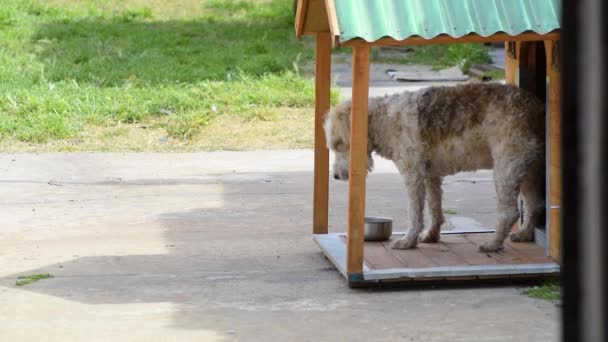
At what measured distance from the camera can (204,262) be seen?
6547 millimetres

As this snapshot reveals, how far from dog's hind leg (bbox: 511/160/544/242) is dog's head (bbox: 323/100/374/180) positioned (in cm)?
125

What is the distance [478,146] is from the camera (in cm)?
606

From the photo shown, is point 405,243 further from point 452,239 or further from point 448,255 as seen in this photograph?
point 452,239

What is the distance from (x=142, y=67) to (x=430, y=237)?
1032cm

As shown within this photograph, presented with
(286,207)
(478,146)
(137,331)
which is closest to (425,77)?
(286,207)

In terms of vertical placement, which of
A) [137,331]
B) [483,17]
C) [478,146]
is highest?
[483,17]

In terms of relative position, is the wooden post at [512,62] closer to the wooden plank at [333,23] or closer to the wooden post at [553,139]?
the wooden post at [553,139]

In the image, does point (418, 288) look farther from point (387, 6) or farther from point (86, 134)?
point (86, 134)

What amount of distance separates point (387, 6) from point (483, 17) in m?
0.53

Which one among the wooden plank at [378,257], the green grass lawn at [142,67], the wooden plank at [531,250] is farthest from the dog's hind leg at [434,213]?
the green grass lawn at [142,67]

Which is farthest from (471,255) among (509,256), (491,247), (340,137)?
(340,137)

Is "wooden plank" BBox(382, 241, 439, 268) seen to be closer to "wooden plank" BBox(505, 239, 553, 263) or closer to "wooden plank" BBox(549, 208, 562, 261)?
"wooden plank" BBox(505, 239, 553, 263)


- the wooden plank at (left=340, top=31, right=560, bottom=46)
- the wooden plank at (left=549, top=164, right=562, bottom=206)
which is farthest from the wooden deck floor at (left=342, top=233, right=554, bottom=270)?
the wooden plank at (left=340, top=31, right=560, bottom=46)

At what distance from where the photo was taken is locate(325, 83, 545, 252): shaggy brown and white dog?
591 centimetres
